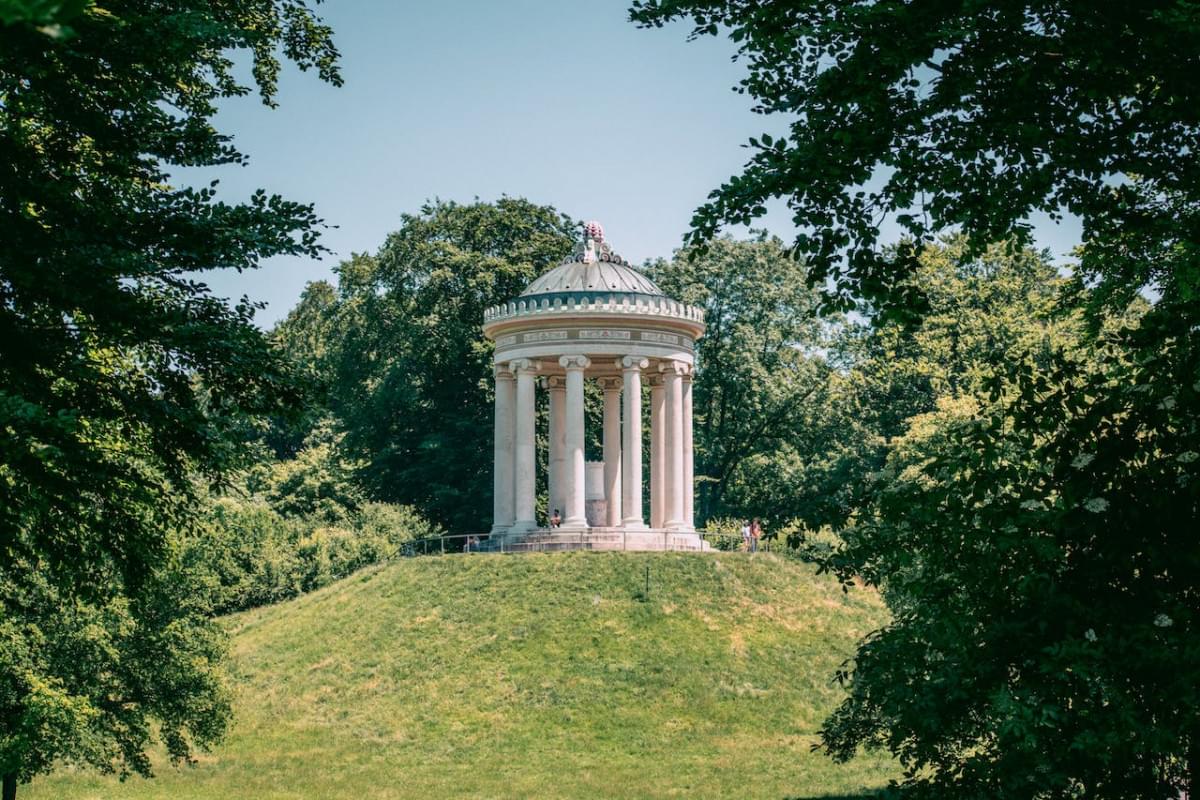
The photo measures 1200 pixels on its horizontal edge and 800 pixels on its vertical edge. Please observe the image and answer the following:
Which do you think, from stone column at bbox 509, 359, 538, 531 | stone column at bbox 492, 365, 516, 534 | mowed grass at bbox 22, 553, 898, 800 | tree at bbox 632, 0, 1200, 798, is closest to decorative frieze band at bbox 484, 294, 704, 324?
stone column at bbox 509, 359, 538, 531

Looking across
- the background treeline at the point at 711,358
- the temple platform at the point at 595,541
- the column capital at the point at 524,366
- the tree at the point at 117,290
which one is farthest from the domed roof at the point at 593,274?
the tree at the point at 117,290

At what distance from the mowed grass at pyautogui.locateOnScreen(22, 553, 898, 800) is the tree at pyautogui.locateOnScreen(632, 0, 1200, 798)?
53.4 feet

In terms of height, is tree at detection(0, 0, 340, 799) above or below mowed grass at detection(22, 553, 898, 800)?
above

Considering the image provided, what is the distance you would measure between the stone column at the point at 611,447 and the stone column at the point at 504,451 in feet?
11.6

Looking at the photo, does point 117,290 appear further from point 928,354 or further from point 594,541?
point 928,354

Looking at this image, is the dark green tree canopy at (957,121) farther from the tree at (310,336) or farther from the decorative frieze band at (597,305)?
the tree at (310,336)

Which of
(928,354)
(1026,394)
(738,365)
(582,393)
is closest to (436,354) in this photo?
(582,393)

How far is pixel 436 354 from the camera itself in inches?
1975

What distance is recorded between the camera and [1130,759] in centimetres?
956

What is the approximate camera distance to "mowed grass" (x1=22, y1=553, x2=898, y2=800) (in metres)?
28.7

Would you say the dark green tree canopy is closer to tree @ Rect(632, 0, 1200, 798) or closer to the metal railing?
tree @ Rect(632, 0, 1200, 798)

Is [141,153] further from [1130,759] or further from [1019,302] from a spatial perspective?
[1019,302]

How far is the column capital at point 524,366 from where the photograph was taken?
4191 centimetres

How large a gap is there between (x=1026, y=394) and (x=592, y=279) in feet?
108
